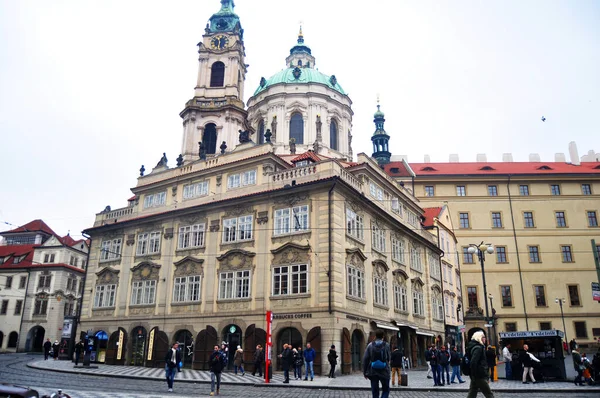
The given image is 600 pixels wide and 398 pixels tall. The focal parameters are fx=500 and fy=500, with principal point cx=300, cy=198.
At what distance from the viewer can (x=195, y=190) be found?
37.3 meters

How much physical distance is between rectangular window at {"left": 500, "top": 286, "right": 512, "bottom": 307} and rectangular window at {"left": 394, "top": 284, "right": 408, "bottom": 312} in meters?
25.6

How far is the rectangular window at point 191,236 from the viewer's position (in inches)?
1363

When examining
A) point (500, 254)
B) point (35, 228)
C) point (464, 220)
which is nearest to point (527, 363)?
point (500, 254)

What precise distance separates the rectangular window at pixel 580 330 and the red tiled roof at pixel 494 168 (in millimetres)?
18151

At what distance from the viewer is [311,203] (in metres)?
30.1

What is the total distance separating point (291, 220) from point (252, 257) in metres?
3.41

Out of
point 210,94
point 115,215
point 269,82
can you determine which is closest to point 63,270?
point 115,215

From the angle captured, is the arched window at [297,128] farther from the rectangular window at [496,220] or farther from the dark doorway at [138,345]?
the rectangular window at [496,220]

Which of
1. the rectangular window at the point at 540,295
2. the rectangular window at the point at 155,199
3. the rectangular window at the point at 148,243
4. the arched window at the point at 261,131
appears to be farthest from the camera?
the rectangular window at the point at 540,295

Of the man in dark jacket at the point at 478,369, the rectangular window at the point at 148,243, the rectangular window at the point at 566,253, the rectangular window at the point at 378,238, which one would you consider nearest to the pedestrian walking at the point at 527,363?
the man in dark jacket at the point at 478,369

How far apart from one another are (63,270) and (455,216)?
48.4 metres

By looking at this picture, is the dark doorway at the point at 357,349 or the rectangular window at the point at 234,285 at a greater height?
the rectangular window at the point at 234,285

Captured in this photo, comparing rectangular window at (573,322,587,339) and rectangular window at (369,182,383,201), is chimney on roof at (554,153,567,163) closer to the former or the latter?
rectangular window at (573,322,587,339)

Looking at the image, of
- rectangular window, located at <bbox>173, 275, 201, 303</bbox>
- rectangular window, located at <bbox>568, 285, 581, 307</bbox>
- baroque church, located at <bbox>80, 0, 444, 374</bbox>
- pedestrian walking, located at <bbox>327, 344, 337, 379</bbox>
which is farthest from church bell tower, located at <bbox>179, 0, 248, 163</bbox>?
Answer: rectangular window, located at <bbox>568, 285, 581, 307</bbox>
